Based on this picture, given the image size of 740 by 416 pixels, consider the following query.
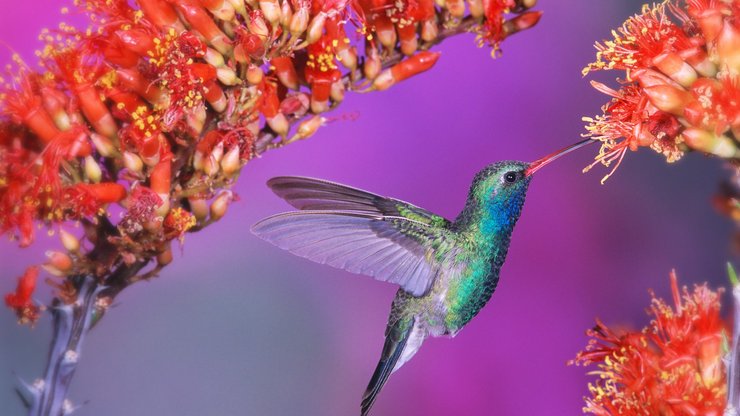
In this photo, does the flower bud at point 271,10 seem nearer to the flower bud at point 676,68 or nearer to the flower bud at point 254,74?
the flower bud at point 254,74

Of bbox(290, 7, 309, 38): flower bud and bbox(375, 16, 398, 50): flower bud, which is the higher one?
bbox(375, 16, 398, 50): flower bud

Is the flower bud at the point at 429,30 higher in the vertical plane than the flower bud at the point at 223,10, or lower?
higher

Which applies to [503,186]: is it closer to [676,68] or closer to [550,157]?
[550,157]

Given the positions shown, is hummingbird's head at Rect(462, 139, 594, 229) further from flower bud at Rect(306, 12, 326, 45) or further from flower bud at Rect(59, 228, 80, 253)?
flower bud at Rect(59, 228, 80, 253)

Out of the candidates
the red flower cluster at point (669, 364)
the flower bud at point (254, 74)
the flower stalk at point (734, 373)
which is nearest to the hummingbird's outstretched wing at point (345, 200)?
the flower bud at point (254, 74)

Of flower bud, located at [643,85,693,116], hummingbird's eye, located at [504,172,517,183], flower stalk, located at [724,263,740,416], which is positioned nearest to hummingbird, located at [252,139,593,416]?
hummingbird's eye, located at [504,172,517,183]
